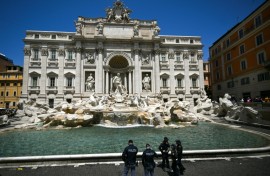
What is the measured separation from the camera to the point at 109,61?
1141 inches

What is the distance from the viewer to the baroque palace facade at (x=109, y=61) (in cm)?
2709

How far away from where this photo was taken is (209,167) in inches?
212

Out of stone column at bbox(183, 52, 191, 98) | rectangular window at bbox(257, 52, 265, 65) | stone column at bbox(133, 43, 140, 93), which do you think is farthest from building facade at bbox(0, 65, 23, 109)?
rectangular window at bbox(257, 52, 265, 65)

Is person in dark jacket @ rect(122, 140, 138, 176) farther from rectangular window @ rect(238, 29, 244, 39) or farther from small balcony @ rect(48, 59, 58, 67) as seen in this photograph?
rectangular window @ rect(238, 29, 244, 39)

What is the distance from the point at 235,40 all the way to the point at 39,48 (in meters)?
34.0

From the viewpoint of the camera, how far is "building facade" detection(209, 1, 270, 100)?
853 inches

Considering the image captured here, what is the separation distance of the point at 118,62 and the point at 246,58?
21.3 metres

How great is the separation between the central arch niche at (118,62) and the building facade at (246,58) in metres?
19.2

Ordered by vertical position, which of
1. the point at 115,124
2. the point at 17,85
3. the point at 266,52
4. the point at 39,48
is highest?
the point at 39,48

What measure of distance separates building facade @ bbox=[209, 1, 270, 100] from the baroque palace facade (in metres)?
4.88

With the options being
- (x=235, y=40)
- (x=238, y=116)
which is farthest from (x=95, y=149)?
(x=235, y=40)

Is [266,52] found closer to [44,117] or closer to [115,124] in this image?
[115,124]

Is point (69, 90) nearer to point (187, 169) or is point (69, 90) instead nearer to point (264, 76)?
point (187, 169)

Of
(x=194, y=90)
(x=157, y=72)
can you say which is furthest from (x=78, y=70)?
(x=194, y=90)
